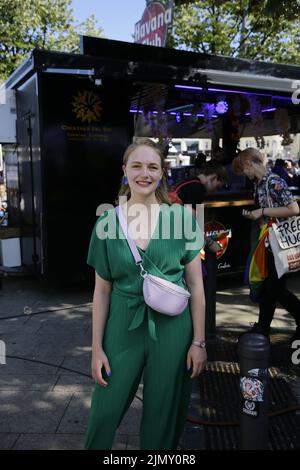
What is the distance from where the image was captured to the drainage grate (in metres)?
2.94

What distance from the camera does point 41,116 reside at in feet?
18.6

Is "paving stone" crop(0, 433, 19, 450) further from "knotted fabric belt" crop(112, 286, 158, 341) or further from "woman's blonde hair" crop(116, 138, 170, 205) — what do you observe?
"woman's blonde hair" crop(116, 138, 170, 205)

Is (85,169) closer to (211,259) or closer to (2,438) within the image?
(211,259)

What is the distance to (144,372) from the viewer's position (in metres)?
2.14

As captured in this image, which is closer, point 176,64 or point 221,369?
point 221,369

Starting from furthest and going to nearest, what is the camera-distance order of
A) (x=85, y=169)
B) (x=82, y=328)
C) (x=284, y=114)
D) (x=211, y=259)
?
1. (x=284, y=114)
2. (x=85, y=169)
3. (x=82, y=328)
4. (x=211, y=259)

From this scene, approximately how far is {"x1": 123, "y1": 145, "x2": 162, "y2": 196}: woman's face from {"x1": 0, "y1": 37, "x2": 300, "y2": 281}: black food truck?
345 centimetres

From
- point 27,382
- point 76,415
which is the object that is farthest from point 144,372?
point 27,382

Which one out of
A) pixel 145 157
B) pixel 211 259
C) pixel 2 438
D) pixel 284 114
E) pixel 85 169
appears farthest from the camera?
pixel 284 114

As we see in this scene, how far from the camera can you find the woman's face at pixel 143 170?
208 cm

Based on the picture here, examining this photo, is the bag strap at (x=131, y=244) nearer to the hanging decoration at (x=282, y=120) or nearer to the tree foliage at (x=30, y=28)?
the hanging decoration at (x=282, y=120)

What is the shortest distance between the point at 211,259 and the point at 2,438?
92.4 inches

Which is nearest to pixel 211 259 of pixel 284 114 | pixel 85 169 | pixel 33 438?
pixel 33 438

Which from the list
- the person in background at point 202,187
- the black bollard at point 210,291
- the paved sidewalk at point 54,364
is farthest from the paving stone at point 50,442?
the person in background at point 202,187
